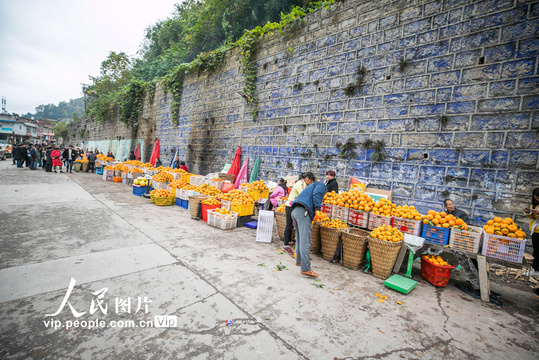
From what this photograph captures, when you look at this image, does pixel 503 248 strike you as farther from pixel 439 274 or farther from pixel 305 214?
pixel 305 214

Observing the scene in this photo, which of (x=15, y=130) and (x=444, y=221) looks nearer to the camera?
(x=444, y=221)

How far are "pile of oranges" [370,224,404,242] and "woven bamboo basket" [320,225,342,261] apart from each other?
689 millimetres

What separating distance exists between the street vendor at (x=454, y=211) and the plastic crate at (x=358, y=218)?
1899mm

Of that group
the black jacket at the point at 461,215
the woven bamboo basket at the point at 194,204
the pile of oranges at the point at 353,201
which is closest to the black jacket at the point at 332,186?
the pile of oranges at the point at 353,201

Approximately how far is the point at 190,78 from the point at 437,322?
53.8 feet

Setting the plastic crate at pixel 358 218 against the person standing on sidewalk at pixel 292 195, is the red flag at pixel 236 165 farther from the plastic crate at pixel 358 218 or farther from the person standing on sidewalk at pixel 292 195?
the plastic crate at pixel 358 218

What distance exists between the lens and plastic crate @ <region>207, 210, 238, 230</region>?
642 centimetres

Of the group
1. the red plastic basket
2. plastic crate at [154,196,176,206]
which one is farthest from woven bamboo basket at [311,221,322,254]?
plastic crate at [154,196,176,206]

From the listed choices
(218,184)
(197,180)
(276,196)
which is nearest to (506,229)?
(276,196)

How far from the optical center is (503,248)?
374 cm

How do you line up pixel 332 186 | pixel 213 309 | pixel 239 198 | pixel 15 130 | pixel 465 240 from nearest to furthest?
1. pixel 213 309
2. pixel 465 240
3. pixel 332 186
4. pixel 239 198
5. pixel 15 130

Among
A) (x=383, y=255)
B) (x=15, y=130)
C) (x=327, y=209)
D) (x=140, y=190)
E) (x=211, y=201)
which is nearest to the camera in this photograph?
(x=383, y=255)

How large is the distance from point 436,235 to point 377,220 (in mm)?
1005

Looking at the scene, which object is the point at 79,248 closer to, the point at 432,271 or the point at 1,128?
the point at 432,271
